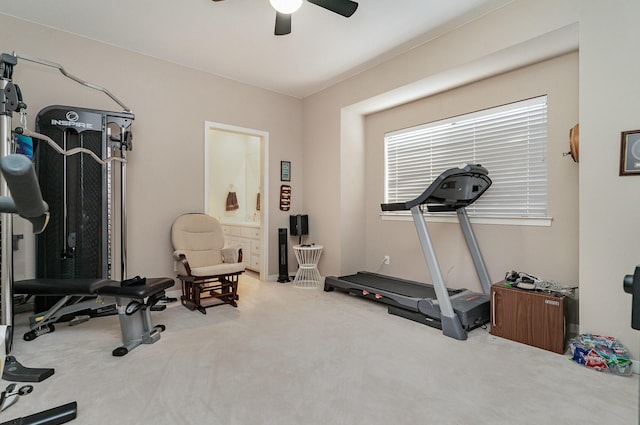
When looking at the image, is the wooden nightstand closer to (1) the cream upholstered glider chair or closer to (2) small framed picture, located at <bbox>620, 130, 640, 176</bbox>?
(2) small framed picture, located at <bbox>620, 130, 640, 176</bbox>

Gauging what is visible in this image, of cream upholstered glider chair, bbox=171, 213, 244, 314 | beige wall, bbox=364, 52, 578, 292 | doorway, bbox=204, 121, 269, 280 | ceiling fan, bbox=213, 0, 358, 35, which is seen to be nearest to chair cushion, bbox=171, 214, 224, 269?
cream upholstered glider chair, bbox=171, 213, 244, 314

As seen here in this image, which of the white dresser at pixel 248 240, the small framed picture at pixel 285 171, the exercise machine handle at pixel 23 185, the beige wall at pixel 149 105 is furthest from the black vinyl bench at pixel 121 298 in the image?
the small framed picture at pixel 285 171

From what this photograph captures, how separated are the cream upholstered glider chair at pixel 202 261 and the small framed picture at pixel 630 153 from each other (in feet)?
11.7

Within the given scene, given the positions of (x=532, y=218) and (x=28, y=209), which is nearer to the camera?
(x=28, y=209)

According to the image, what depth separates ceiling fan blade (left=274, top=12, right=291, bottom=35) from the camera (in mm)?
2629

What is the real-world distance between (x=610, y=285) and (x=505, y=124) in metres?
1.80

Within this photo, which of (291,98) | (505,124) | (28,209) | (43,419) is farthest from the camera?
(291,98)

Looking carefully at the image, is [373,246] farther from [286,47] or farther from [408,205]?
[286,47]

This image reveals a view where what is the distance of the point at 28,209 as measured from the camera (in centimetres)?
87

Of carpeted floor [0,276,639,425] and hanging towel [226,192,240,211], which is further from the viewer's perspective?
hanging towel [226,192,240,211]

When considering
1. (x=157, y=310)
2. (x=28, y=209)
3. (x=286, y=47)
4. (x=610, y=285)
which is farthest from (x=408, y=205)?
(x=157, y=310)

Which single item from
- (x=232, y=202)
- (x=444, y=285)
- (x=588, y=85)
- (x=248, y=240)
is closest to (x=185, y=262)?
(x=248, y=240)

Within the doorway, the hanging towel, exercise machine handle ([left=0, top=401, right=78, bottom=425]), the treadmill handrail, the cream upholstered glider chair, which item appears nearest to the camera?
exercise machine handle ([left=0, top=401, right=78, bottom=425])

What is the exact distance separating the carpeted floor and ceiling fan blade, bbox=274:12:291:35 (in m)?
2.67
